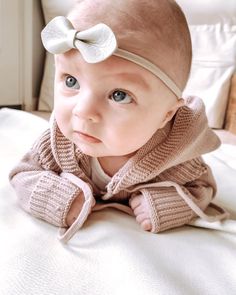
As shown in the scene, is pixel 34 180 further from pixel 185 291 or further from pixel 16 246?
pixel 185 291

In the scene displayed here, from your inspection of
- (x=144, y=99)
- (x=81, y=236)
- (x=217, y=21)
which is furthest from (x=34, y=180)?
(x=217, y=21)

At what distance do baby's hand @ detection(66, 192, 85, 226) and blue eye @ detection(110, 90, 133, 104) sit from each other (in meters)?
0.18

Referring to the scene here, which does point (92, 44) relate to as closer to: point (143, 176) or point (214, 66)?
point (143, 176)

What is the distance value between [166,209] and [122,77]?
235 millimetres

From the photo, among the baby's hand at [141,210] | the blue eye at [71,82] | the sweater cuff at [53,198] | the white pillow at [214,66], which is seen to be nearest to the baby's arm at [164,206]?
the baby's hand at [141,210]

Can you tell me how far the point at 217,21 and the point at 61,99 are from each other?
1.19m

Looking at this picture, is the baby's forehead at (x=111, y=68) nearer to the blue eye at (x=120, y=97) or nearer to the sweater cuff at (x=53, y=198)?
the blue eye at (x=120, y=97)

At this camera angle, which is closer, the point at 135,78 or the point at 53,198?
the point at 135,78

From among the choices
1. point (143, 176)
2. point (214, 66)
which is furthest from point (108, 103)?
point (214, 66)

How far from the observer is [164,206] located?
68 centimetres

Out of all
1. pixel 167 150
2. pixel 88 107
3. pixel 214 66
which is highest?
pixel 88 107

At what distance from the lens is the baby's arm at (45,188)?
25.9 inches

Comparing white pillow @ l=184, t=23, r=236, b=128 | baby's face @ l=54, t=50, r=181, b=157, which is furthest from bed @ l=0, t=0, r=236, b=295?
white pillow @ l=184, t=23, r=236, b=128

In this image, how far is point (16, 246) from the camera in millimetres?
581
